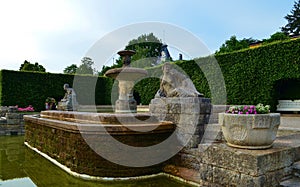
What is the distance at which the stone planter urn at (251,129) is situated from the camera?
101 inches

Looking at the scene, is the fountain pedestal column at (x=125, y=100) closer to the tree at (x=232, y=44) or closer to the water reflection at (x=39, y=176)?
the water reflection at (x=39, y=176)

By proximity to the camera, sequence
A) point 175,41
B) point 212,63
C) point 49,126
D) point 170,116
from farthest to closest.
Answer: point 212,63
point 175,41
point 49,126
point 170,116

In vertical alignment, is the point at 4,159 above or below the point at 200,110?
below

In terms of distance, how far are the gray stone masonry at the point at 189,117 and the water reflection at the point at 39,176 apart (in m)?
0.78

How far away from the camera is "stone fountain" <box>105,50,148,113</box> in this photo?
7.94 metres

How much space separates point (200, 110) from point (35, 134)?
16.7ft

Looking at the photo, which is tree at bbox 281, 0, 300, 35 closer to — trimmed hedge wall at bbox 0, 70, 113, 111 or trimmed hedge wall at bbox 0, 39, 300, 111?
trimmed hedge wall at bbox 0, 39, 300, 111

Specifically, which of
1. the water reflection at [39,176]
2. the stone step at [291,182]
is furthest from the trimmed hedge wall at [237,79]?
the stone step at [291,182]

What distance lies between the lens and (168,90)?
491 centimetres

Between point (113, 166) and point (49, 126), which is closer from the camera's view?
point (113, 166)

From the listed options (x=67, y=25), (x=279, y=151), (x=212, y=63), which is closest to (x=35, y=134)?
(x=67, y=25)

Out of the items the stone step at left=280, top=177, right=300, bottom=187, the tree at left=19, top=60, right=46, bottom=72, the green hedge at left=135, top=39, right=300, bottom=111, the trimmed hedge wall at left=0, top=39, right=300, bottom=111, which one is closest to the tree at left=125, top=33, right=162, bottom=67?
the trimmed hedge wall at left=0, top=39, right=300, bottom=111

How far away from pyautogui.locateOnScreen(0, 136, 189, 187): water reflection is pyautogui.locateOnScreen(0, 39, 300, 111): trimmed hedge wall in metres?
8.12

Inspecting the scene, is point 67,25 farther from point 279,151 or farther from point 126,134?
point 279,151
